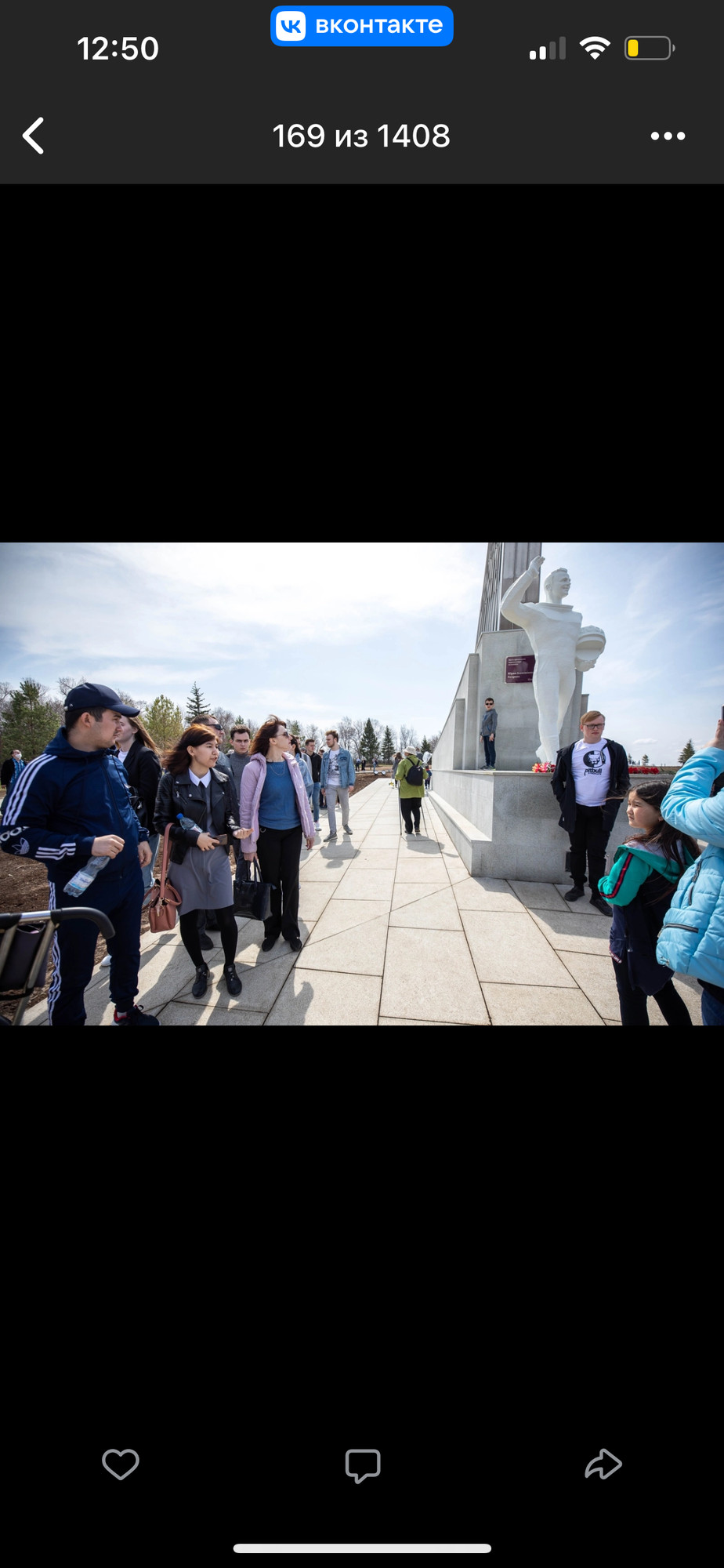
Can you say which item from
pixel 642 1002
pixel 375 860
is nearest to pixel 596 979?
pixel 642 1002

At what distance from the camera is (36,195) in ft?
2.87

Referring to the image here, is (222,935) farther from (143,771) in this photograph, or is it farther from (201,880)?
(143,771)

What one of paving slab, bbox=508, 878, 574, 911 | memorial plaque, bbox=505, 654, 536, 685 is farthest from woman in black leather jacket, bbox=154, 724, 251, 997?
memorial plaque, bbox=505, 654, 536, 685

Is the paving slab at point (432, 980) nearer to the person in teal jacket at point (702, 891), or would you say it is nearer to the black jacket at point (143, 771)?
the person in teal jacket at point (702, 891)

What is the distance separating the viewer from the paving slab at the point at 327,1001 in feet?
6.79

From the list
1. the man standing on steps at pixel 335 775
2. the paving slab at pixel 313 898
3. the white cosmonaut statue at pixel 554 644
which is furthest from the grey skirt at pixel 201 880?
the white cosmonaut statue at pixel 554 644

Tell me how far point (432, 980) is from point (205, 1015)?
1.33 m

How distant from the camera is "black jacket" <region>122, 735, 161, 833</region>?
2.84 metres

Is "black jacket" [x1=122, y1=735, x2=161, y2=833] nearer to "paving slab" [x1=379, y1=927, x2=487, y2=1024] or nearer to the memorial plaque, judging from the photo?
"paving slab" [x1=379, y1=927, x2=487, y2=1024]

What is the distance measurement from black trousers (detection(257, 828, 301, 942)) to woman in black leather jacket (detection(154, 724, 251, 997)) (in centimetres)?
37

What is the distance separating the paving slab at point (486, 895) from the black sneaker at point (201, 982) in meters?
2.06
